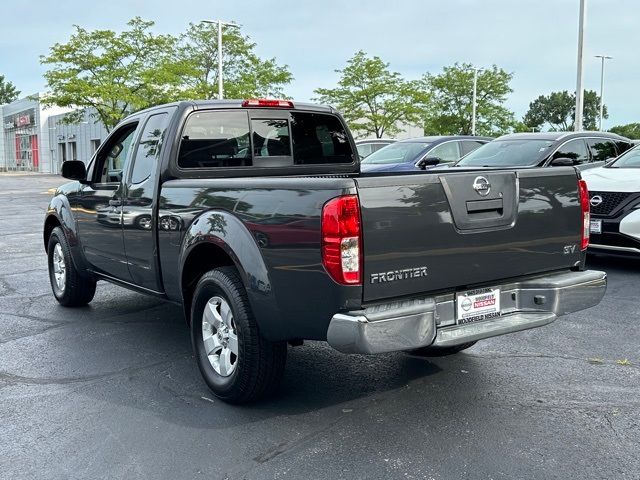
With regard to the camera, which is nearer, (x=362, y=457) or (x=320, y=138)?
(x=362, y=457)

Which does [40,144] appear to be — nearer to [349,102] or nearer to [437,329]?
[349,102]

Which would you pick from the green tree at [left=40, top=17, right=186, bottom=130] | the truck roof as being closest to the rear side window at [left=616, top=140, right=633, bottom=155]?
the truck roof

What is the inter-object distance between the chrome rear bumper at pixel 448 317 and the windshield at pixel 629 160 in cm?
566

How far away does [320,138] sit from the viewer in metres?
5.87

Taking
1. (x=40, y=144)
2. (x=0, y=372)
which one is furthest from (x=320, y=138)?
(x=40, y=144)

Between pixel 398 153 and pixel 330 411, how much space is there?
35.0ft

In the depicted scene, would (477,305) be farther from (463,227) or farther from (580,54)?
(580,54)

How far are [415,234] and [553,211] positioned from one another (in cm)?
113

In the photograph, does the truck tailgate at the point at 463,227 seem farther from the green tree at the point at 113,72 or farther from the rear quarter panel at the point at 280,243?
the green tree at the point at 113,72

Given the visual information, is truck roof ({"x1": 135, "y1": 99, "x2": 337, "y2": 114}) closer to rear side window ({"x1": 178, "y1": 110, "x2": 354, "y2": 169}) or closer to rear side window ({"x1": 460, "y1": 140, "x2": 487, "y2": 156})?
rear side window ({"x1": 178, "y1": 110, "x2": 354, "y2": 169})

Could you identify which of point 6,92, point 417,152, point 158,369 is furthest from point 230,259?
point 6,92

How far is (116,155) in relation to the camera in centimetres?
614

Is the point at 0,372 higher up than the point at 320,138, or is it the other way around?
the point at 320,138

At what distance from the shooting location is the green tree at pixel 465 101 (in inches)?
1839
